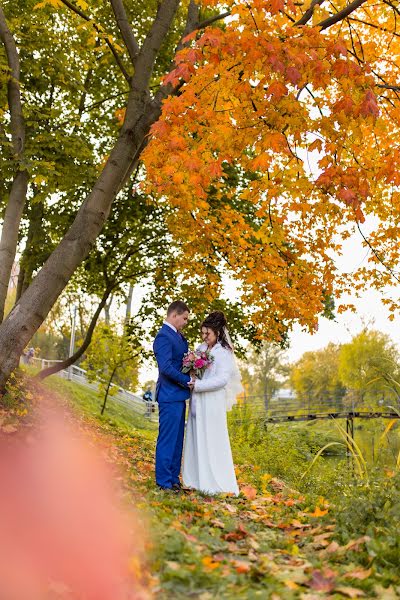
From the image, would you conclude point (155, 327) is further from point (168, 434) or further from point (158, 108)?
point (168, 434)

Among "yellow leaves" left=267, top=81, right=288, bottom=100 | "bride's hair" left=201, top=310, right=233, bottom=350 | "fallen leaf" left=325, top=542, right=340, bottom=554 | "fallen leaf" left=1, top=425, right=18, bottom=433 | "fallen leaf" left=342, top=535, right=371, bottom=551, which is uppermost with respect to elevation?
"yellow leaves" left=267, top=81, right=288, bottom=100

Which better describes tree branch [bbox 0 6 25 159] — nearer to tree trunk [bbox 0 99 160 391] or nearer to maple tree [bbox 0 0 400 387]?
maple tree [bbox 0 0 400 387]

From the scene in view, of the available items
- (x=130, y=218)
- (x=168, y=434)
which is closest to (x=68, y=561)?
(x=168, y=434)

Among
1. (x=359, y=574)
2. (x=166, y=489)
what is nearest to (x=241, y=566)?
(x=359, y=574)

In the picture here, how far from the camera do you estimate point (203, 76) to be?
7523 millimetres

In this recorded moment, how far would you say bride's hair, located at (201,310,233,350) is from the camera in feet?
25.5

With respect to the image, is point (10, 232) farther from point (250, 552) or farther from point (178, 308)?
point (250, 552)

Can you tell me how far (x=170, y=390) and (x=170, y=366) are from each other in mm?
334

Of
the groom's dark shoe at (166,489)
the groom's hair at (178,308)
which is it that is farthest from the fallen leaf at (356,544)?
the groom's hair at (178,308)

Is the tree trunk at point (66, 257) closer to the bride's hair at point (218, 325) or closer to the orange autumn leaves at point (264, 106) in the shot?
the orange autumn leaves at point (264, 106)

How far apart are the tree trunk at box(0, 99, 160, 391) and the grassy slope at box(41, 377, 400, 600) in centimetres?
256

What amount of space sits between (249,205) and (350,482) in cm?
932

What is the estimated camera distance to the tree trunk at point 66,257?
881 cm

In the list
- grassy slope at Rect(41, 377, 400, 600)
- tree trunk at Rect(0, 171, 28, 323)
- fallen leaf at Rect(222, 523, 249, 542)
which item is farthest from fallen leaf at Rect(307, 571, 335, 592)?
tree trunk at Rect(0, 171, 28, 323)
